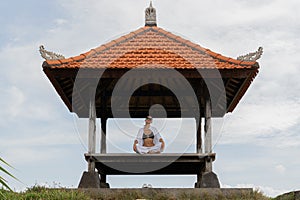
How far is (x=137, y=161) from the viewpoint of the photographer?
1145cm

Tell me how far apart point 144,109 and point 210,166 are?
4.12 metres

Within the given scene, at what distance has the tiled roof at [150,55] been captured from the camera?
11641 mm

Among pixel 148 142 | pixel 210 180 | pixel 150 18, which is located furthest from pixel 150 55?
pixel 210 180

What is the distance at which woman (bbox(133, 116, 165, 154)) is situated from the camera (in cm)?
1181

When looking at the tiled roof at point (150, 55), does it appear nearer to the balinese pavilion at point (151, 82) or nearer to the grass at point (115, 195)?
the balinese pavilion at point (151, 82)

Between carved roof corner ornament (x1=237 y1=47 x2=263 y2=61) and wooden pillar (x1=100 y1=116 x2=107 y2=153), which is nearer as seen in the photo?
carved roof corner ornament (x1=237 y1=47 x2=263 y2=61)

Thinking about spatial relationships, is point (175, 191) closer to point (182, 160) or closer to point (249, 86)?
point (182, 160)

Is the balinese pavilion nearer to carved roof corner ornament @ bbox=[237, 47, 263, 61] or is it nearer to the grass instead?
carved roof corner ornament @ bbox=[237, 47, 263, 61]

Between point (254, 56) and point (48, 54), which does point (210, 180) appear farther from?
point (48, 54)

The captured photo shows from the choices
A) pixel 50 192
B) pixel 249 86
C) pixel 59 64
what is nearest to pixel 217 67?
pixel 249 86

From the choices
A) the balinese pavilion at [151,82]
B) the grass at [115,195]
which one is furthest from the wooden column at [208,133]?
the grass at [115,195]

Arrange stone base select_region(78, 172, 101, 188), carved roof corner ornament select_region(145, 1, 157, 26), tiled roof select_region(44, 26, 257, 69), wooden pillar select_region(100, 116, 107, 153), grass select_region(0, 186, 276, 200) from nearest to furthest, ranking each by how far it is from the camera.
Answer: grass select_region(0, 186, 276, 200) → stone base select_region(78, 172, 101, 188) → tiled roof select_region(44, 26, 257, 69) → carved roof corner ornament select_region(145, 1, 157, 26) → wooden pillar select_region(100, 116, 107, 153)

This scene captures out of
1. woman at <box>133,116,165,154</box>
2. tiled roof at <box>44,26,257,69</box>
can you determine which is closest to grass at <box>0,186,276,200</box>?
woman at <box>133,116,165,154</box>

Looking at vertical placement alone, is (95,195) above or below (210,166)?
below
